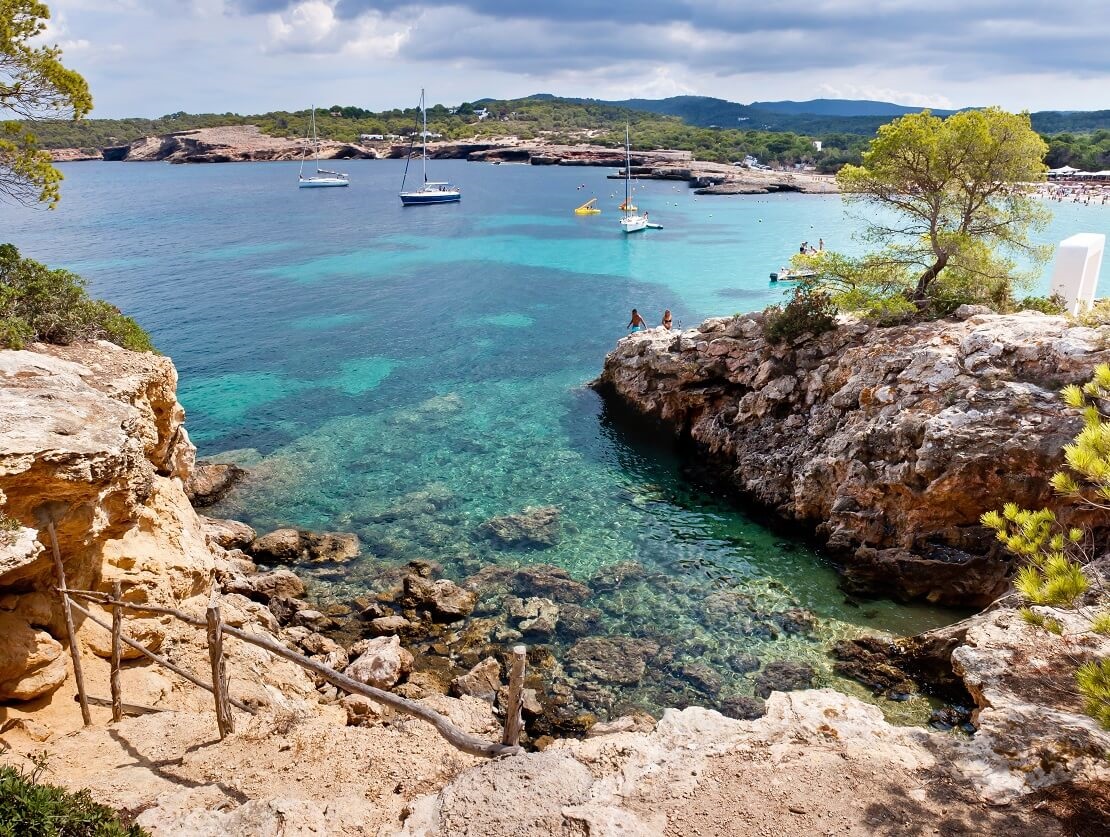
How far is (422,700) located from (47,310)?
40.0 ft

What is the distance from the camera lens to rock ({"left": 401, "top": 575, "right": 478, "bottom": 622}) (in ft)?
60.0

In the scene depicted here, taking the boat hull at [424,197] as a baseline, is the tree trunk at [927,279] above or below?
below

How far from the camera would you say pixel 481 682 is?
15609 mm

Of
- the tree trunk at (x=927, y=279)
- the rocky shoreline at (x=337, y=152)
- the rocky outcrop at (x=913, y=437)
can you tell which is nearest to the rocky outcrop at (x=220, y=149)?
the rocky shoreline at (x=337, y=152)

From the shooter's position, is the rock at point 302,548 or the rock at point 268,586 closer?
the rock at point 268,586

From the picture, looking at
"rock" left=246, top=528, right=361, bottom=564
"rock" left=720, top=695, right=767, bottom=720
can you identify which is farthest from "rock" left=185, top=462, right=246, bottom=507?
"rock" left=720, top=695, right=767, bottom=720

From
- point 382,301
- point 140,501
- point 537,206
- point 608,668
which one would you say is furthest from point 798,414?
point 537,206

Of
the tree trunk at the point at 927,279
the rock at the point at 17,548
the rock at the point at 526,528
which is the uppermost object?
the tree trunk at the point at 927,279

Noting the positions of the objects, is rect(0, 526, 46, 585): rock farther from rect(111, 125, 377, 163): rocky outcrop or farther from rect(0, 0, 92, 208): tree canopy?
rect(111, 125, 377, 163): rocky outcrop

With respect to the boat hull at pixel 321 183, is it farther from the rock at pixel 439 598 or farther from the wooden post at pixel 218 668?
the wooden post at pixel 218 668

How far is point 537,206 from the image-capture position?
98188 millimetres

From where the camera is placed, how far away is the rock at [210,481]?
24094mm

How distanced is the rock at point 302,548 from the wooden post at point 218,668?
33.1 ft

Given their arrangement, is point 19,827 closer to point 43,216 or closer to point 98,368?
point 98,368
